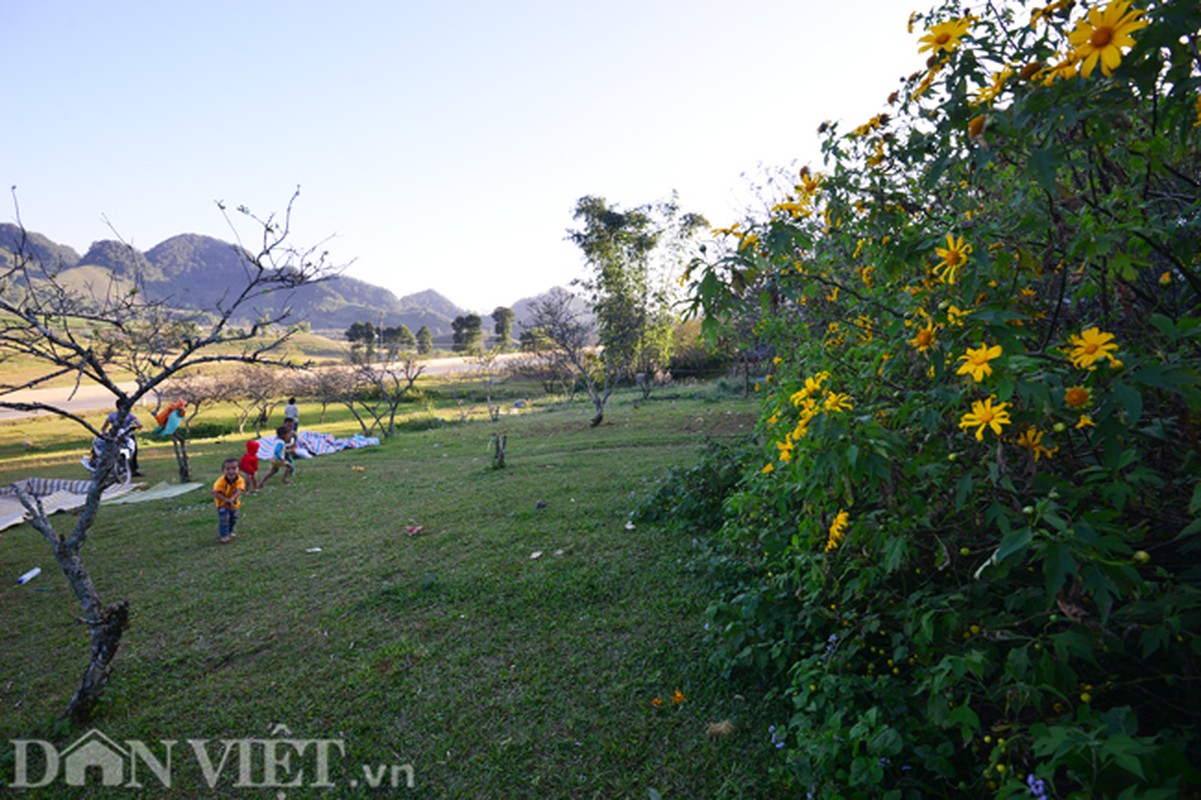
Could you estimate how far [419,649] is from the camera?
357cm

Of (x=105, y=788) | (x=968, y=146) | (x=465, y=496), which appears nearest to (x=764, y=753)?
(x=968, y=146)

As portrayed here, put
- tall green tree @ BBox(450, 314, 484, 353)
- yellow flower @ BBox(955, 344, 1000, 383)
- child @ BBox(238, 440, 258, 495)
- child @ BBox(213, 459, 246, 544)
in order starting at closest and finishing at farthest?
1. yellow flower @ BBox(955, 344, 1000, 383)
2. child @ BBox(213, 459, 246, 544)
3. child @ BBox(238, 440, 258, 495)
4. tall green tree @ BBox(450, 314, 484, 353)

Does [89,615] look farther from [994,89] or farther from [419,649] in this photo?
[994,89]

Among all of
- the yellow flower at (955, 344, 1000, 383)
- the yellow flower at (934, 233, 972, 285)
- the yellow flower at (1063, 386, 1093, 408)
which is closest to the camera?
the yellow flower at (1063, 386, 1093, 408)

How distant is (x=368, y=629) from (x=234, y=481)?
3761 millimetres

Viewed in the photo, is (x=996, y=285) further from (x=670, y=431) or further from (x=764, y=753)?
(x=670, y=431)

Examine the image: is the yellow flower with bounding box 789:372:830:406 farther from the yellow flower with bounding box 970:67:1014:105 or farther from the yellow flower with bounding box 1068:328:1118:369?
the yellow flower with bounding box 970:67:1014:105

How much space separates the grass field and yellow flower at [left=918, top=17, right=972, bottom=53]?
2626mm

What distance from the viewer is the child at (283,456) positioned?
379 inches

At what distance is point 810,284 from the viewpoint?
7.61ft

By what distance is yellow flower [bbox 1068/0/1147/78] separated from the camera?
1.20 meters

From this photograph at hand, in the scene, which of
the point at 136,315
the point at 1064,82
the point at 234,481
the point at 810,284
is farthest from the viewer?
the point at 234,481

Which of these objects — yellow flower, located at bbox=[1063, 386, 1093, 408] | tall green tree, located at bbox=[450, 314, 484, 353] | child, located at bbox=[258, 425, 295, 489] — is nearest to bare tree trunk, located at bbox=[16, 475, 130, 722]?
yellow flower, located at bbox=[1063, 386, 1093, 408]

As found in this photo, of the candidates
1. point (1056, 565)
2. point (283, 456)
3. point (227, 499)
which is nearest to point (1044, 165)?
point (1056, 565)
